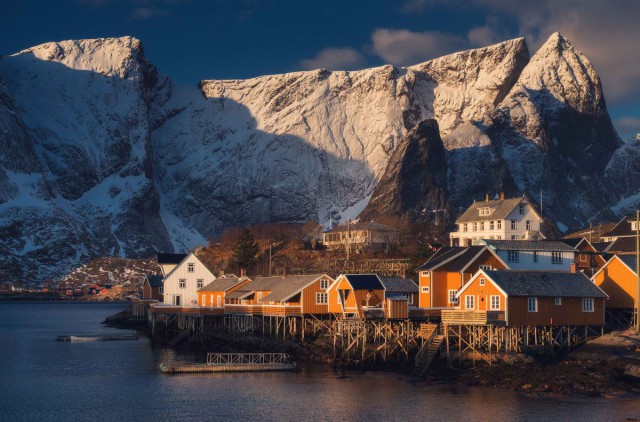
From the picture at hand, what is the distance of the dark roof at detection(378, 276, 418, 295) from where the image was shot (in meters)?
71.1

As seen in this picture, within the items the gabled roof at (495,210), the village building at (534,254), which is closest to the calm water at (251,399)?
the village building at (534,254)

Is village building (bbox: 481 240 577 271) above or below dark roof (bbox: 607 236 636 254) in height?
below

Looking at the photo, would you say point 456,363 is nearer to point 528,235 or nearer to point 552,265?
point 552,265

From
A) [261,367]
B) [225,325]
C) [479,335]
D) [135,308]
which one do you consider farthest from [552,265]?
[135,308]

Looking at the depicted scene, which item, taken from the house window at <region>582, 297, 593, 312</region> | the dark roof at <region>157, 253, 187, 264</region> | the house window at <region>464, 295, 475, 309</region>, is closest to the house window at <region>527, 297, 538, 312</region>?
the house window at <region>464, 295, 475, 309</region>

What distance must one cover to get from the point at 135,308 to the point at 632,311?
7790 centimetres

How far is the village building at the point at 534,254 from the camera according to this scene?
2864 inches

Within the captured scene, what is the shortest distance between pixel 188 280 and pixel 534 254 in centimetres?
4202

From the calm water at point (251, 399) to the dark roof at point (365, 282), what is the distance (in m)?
7.80

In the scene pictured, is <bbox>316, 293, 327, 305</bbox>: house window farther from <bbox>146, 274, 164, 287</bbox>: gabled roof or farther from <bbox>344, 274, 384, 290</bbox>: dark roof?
<bbox>146, 274, 164, 287</bbox>: gabled roof

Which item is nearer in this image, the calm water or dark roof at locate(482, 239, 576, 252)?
the calm water

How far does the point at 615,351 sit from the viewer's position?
58.4 meters

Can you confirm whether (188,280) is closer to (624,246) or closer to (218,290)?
(218,290)

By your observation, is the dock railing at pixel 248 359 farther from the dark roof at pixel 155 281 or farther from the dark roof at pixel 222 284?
the dark roof at pixel 155 281
